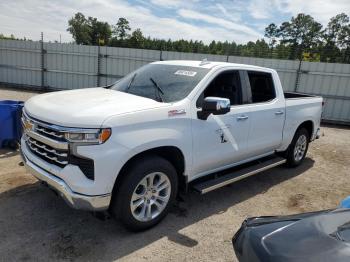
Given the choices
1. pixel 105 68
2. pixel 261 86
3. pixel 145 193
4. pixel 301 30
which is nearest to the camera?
pixel 145 193

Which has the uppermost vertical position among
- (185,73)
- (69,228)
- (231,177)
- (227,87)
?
(185,73)

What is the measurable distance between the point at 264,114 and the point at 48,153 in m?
3.12

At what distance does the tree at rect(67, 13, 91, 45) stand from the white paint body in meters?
77.1

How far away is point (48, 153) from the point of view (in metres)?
3.36

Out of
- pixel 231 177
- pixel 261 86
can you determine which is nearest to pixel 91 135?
pixel 231 177

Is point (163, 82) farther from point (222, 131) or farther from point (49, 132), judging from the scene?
point (49, 132)

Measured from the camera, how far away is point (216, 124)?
4020 mm

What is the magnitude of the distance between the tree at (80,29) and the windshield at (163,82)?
7669 cm

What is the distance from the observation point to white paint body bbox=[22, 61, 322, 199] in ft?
9.94

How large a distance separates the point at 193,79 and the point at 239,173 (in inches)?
60.3

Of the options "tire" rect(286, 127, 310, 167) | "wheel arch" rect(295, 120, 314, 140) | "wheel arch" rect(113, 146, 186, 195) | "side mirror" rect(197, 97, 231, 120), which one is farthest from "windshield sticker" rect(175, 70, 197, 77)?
"wheel arch" rect(295, 120, 314, 140)

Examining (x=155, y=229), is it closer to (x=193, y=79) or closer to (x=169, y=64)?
(x=193, y=79)

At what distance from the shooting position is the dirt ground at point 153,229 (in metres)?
3.23

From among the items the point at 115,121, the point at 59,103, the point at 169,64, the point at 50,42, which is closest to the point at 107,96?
the point at 59,103
